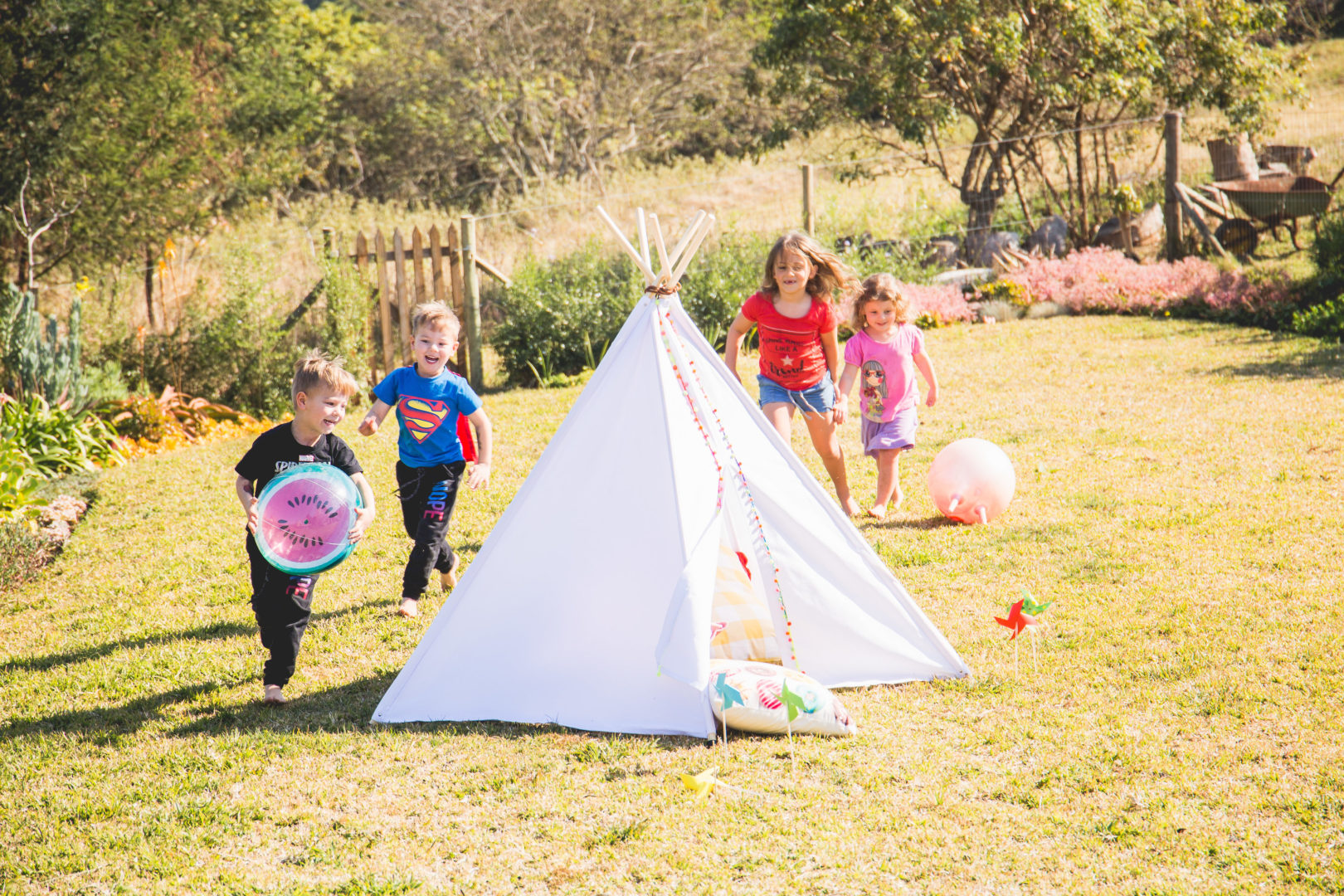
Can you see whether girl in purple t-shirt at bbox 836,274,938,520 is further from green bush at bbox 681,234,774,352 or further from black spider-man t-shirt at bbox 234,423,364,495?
green bush at bbox 681,234,774,352

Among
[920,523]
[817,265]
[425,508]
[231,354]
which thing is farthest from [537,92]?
[425,508]

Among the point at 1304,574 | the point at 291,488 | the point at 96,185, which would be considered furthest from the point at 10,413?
the point at 1304,574

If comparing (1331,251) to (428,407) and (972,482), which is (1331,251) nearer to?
(972,482)

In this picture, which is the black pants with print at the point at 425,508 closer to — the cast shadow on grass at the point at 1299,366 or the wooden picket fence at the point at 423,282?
the wooden picket fence at the point at 423,282

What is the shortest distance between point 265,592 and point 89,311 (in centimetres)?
671

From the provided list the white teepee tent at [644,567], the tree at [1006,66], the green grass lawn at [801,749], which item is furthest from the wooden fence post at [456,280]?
the white teepee tent at [644,567]

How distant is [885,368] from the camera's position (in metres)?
6.18

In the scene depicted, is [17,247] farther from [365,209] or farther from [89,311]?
[365,209]

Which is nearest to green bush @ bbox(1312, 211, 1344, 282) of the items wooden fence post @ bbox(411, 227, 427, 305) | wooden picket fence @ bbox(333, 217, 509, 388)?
wooden picket fence @ bbox(333, 217, 509, 388)

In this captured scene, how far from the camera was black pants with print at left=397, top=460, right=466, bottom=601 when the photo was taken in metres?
5.11

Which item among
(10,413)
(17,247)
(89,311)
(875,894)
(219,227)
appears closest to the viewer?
(875,894)

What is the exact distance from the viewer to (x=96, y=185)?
10.1 meters

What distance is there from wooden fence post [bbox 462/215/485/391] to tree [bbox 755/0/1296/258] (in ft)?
19.9

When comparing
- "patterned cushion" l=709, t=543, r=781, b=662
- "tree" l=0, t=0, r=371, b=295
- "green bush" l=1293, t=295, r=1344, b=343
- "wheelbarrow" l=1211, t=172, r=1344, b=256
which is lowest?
"patterned cushion" l=709, t=543, r=781, b=662
